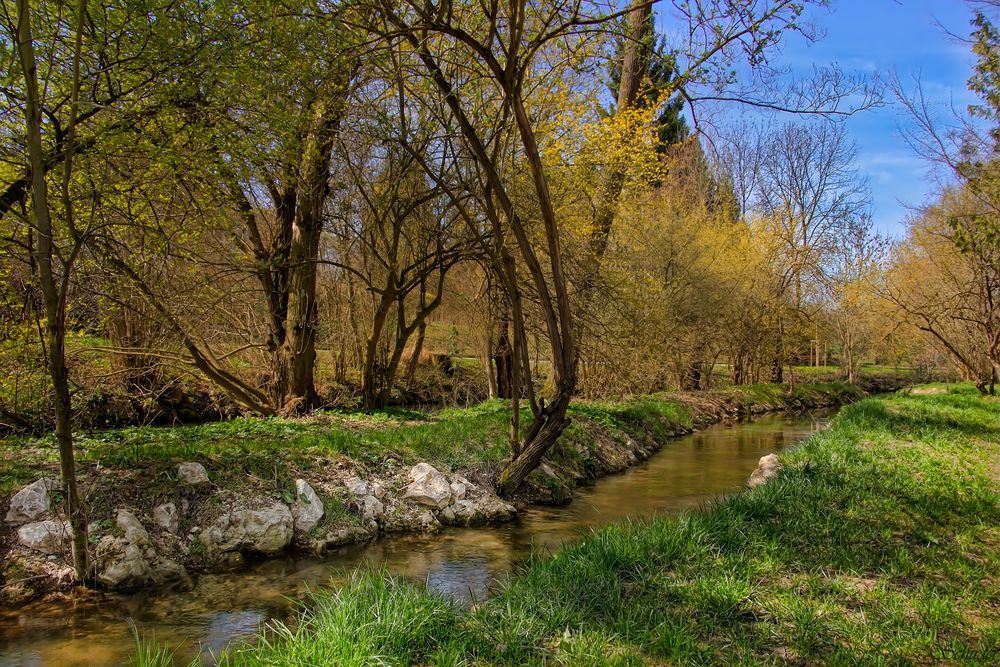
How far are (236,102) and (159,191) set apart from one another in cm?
183

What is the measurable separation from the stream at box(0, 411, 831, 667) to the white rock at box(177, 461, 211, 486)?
1.04 metres

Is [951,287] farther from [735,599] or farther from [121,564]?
→ [121,564]

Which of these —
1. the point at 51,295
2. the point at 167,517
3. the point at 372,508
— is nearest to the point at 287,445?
the point at 372,508

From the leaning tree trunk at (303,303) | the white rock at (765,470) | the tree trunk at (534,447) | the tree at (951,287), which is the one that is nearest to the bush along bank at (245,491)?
the tree trunk at (534,447)

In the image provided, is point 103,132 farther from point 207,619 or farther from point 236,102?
point 207,619

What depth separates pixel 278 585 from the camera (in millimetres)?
5824

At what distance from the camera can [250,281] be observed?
13.5 m

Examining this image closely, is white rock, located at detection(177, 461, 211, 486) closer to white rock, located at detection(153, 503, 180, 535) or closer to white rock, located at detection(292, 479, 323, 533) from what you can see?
white rock, located at detection(153, 503, 180, 535)

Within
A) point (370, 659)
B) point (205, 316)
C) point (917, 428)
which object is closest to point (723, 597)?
point (370, 659)

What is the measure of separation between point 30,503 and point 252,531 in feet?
6.19

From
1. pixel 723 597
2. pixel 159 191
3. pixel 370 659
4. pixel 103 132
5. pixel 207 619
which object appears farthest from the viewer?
pixel 159 191

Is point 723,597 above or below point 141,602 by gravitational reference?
above

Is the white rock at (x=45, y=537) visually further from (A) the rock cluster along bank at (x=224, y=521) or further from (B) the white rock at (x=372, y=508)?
(B) the white rock at (x=372, y=508)

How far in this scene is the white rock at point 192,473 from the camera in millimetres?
6648
